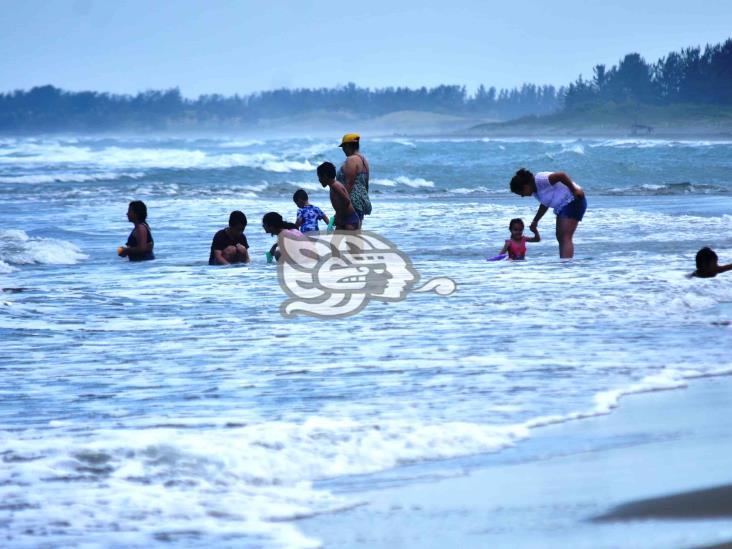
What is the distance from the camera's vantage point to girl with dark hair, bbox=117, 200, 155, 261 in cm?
1230

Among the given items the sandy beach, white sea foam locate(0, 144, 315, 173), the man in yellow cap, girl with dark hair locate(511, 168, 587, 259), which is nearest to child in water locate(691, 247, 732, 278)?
girl with dark hair locate(511, 168, 587, 259)

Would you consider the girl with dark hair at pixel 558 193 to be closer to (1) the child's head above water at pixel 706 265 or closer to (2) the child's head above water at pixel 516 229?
(2) the child's head above water at pixel 516 229

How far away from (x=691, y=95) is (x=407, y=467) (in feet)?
452

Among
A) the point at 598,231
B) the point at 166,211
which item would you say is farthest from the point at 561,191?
the point at 166,211

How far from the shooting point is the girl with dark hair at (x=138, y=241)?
484 inches

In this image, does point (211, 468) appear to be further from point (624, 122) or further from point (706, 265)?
point (624, 122)

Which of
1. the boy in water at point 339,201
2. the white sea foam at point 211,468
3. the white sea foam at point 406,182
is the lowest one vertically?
the white sea foam at point 211,468

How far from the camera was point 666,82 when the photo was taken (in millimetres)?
142875

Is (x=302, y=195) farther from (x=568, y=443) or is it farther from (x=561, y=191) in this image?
(x=568, y=443)

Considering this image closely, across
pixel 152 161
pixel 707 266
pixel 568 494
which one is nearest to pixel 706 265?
pixel 707 266

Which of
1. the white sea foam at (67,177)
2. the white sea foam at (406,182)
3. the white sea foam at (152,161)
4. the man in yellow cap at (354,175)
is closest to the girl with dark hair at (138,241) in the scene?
the man in yellow cap at (354,175)

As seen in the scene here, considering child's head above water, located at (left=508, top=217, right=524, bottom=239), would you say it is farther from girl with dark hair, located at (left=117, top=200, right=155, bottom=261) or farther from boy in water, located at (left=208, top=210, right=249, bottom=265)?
girl with dark hair, located at (left=117, top=200, right=155, bottom=261)

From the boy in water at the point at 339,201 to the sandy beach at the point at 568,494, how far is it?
686 centimetres

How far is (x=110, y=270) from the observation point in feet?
38.6
